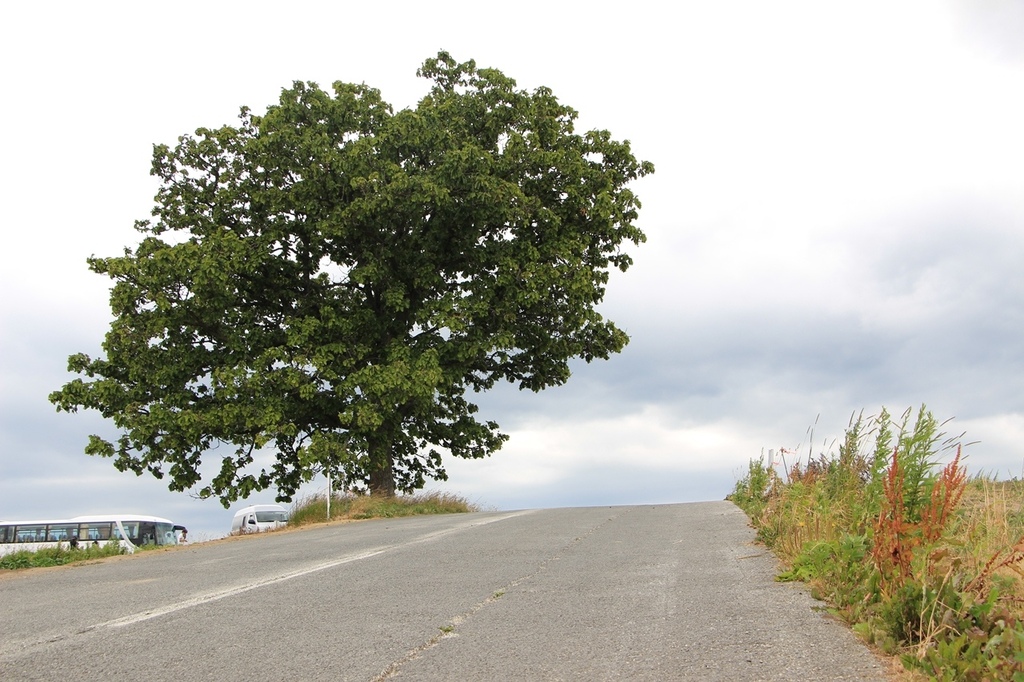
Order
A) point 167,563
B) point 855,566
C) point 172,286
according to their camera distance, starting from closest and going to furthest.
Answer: point 855,566, point 167,563, point 172,286

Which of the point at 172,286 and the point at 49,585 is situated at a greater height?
the point at 172,286

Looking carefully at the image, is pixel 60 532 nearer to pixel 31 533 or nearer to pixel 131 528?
pixel 31 533

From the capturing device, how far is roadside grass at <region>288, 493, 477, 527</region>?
72.7 ft

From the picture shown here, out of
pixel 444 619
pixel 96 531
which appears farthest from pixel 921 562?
pixel 96 531

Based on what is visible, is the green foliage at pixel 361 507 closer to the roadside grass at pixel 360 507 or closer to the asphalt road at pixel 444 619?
the roadside grass at pixel 360 507

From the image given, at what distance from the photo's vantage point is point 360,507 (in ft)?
75.3

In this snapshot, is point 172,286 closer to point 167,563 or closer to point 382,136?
point 382,136

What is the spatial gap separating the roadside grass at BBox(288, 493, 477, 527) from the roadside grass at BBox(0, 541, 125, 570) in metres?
6.61

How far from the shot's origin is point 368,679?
16.0 feet

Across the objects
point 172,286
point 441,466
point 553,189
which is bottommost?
point 441,466

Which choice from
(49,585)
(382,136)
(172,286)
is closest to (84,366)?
(172,286)

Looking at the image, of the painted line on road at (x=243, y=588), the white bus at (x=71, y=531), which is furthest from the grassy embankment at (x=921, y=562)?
the white bus at (x=71, y=531)

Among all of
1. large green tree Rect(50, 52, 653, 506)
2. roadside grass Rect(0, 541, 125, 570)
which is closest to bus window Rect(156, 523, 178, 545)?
large green tree Rect(50, 52, 653, 506)

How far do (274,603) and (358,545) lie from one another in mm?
5359
